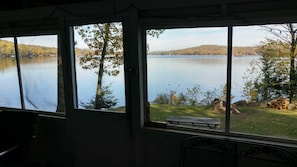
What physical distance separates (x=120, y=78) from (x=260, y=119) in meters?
1.42

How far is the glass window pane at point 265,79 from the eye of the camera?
1995 millimetres

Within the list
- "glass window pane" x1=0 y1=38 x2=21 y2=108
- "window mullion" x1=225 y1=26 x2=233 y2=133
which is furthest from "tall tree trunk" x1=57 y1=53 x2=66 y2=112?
"window mullion" x1=225 y1=26 x2=233 y2=133

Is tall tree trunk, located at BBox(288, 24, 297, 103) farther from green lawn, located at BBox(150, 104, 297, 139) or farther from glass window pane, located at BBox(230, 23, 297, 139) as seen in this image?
green lawn, located at BBox(150, 104, 297, 139)

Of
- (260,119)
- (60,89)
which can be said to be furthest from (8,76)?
(260,119)

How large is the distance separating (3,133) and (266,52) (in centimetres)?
295

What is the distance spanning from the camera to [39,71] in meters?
3.13

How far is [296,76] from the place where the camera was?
1.98m

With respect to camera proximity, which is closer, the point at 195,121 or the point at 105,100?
the point at 195,121

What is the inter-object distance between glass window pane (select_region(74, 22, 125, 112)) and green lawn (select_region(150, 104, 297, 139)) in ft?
2.49

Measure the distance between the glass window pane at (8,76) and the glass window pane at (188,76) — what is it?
80.7 inches

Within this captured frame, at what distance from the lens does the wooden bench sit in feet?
7.62

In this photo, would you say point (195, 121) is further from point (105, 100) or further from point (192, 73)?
point (105, 100)

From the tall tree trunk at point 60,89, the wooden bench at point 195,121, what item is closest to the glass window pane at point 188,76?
the wooden bench at point 195,121

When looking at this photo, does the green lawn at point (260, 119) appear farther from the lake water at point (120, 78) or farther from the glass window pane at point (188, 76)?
the lake water at point (120, 78)
